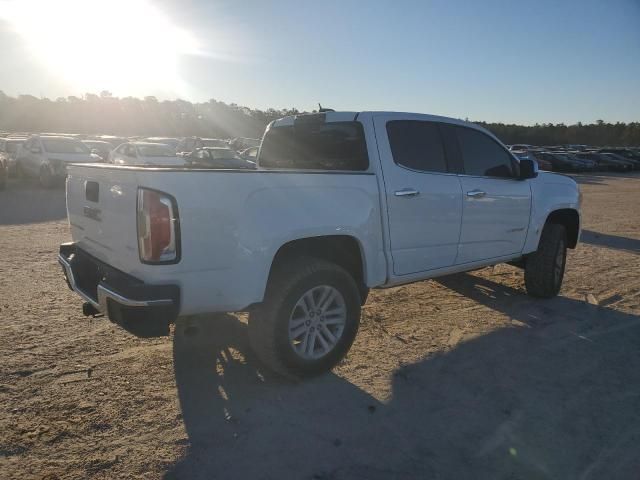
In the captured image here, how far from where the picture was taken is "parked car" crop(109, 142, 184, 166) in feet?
55.9

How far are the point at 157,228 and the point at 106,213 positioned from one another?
2.18 feet

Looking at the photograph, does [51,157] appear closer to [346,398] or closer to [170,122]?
[346,398]

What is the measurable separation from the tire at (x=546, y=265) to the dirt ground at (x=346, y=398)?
0.24m

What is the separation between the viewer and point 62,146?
17234 mm

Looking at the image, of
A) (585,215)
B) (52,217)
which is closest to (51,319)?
(52,217)

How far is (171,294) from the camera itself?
9.81ft

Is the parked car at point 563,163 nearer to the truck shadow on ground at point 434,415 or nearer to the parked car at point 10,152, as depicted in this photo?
the parked car at point 10,152

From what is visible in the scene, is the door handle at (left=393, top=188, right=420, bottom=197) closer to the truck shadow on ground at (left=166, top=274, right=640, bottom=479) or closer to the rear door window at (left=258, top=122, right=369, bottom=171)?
the rear door window at (left=258, top=122, right=369, bottom=171)

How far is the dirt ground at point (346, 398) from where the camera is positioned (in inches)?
111

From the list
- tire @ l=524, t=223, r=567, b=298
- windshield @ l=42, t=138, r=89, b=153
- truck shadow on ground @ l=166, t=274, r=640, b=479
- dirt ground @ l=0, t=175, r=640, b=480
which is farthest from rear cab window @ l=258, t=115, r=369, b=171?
windshield @ l=42, t=138, r=89, b=153

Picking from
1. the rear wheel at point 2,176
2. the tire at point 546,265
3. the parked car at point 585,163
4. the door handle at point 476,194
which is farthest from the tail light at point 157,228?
the parked car at point 585,163

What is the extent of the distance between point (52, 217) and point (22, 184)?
362 inches

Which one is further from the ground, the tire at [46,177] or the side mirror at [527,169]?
the side mirror at [527,169]

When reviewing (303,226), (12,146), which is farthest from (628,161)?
(303,226)
